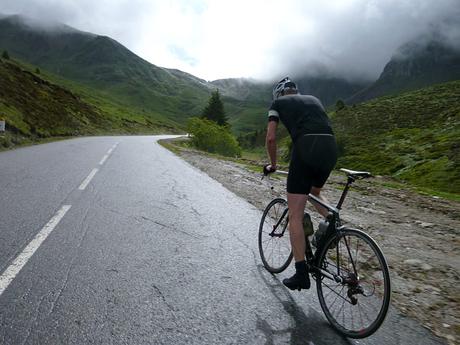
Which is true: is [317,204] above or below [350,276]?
above

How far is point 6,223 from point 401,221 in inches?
332

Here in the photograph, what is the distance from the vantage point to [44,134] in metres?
33.2

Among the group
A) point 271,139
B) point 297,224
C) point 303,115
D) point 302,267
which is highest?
point 303,115

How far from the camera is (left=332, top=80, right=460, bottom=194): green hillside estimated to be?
87.7ft

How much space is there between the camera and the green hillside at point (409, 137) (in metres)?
26.7

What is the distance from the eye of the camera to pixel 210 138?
45.2 meters

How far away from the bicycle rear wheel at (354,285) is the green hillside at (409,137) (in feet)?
73.2

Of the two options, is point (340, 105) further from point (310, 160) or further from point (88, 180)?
point (310, 160)

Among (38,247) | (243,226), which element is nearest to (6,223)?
(38,247)

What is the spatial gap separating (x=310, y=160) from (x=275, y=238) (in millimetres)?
1862

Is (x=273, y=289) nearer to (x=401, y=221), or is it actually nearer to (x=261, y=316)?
(x=261, y=316)

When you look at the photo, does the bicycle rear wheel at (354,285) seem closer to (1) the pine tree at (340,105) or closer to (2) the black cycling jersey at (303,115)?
(2) the black cycling jersey at (303,115)

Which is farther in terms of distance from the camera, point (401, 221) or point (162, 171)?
point (162, 171)

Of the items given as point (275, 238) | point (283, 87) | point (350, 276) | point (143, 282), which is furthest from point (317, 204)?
point (143, 282)
